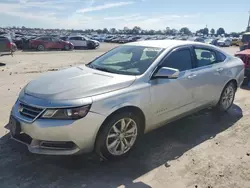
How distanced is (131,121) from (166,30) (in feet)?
427

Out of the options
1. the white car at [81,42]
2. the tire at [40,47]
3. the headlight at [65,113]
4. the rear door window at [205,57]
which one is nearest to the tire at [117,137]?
the headlight at [65,113]

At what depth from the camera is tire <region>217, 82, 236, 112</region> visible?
532 centimetres

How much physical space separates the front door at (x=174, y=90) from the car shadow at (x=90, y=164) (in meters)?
0.45

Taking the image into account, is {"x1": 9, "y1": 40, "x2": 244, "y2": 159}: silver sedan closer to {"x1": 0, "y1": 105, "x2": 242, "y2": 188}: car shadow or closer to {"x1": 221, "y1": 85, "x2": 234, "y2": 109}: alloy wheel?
{"x1": 0, "y1": 105, "x2": 242, "y2": 188}: car shadow

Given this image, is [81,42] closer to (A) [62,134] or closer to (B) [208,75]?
(B) [208,75]

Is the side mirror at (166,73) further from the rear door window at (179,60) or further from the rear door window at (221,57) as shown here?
the rear door window at (221,57)

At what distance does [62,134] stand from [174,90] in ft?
6.24

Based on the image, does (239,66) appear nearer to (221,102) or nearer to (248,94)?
(221,102)

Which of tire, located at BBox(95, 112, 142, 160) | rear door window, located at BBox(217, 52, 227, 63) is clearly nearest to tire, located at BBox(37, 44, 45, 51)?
rear door window, located at BBox(217, 52, 227, 63)

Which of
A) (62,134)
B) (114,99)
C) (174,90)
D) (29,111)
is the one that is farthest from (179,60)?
(29,111)

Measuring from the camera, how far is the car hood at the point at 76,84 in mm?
3180

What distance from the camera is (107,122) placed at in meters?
3.21

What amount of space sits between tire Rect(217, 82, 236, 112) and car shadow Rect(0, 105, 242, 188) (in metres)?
1.05

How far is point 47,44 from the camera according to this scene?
85.1 ft
